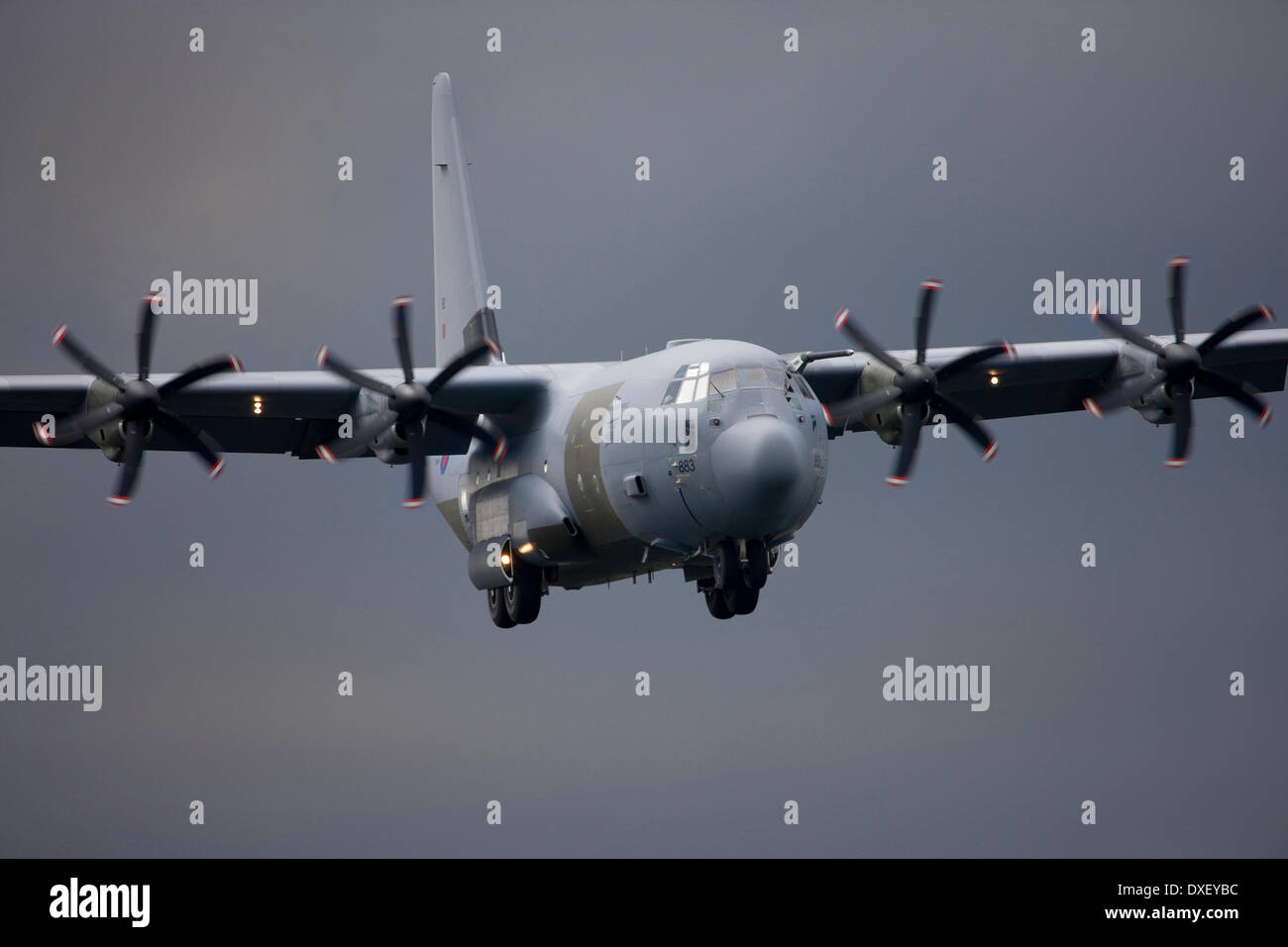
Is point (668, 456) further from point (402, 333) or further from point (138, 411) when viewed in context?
point (138, 411)

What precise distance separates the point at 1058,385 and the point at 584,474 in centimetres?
1083

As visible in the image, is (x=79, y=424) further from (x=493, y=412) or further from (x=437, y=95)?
(x=437, y=95)

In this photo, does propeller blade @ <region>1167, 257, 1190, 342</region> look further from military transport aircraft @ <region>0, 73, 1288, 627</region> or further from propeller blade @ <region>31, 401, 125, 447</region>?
propeller blade @ <region>31, 401, 125, 447</region>

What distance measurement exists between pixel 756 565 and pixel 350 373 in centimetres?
796

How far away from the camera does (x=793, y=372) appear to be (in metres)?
27.7

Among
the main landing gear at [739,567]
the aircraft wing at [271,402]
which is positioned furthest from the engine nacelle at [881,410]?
the aircraft wing at [271,402]

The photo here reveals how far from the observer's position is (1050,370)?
1281 inches

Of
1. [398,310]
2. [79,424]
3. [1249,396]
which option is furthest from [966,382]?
[79,424]

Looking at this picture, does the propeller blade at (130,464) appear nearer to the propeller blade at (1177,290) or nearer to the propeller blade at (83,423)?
the propeller blade at (83,423)

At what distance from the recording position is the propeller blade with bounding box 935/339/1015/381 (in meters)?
30.1

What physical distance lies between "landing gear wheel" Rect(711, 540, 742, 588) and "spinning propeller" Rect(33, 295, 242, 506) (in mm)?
8735

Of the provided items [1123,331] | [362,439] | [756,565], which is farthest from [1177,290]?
[362,439]

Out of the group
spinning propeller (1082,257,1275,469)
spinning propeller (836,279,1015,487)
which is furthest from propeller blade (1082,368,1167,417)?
spinning propeller (836,279,1015,487)
